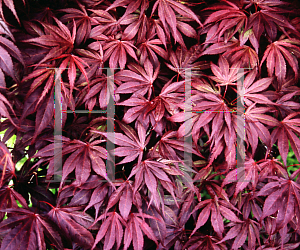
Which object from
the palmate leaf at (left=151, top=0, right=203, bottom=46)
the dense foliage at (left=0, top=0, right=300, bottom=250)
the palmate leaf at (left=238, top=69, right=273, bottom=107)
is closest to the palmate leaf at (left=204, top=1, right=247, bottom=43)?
the dense foliage at (left=0, top=0, right=300, bottom=250)

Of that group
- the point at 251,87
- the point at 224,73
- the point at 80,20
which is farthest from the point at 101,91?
the point at 251,87

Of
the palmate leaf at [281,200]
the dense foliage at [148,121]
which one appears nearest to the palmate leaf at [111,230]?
the dense foliage at [148,121]

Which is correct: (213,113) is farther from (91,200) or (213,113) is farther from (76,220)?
(76,220)

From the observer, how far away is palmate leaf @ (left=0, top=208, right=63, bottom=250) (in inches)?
40.1

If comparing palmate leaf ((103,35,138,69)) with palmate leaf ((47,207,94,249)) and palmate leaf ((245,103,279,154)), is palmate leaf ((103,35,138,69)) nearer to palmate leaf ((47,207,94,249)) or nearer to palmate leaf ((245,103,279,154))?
palmate leaf ((245,103,279,154))

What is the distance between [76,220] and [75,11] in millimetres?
1086

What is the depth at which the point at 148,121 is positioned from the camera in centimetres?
125

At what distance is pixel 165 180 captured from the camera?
113 centimetres

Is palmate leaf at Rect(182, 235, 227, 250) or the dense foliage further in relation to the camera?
palmate leaf at Rect(182, 235, 227, 250)

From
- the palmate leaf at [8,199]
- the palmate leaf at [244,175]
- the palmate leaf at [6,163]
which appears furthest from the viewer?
the palmate leaf at [244,175]

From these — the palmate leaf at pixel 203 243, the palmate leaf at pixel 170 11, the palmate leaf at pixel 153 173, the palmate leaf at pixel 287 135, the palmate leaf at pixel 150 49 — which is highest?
the palmate leaf at pixel 170 11

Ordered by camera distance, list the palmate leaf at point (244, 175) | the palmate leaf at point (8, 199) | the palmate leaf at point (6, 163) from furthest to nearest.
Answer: the palmate leaf at point (244, 175) < the palmate leaf at point (8, 199) < the palmate leaf at point (6, 163)

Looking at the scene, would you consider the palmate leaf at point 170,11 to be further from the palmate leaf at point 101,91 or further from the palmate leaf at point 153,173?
the palmate leaf at point 153,173

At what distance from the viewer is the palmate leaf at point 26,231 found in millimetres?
1019
